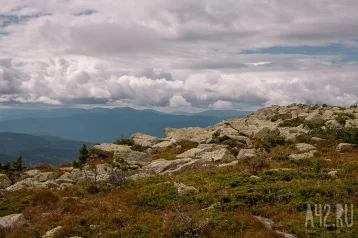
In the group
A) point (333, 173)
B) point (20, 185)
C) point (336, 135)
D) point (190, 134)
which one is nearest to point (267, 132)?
point (336, 135)

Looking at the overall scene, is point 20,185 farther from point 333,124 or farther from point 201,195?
point 333,124

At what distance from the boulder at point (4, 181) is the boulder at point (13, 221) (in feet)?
41.0

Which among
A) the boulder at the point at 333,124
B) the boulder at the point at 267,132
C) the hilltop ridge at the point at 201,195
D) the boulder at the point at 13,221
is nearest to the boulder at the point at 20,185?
the hilltop ridge at the point at 201,195

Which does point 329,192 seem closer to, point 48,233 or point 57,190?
point 48,233

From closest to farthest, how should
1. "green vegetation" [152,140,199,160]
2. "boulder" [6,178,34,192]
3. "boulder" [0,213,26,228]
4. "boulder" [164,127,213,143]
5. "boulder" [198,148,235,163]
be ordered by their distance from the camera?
"boulder" [0,213,26,228], "boulder" [6,178,34,192], "boulder" [198,148,235,163], "green vegetation" [152,140,199,160], "boulder" [164,127,213,143]

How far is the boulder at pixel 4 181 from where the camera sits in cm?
3062

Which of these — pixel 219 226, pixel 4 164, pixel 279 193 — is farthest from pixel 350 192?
pixel 4 164

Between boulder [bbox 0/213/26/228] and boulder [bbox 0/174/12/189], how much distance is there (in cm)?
1248

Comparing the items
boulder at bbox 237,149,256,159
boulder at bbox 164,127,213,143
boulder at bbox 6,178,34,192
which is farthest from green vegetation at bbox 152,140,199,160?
boulder at bbox 6,178,34,192

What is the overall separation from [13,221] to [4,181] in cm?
1452

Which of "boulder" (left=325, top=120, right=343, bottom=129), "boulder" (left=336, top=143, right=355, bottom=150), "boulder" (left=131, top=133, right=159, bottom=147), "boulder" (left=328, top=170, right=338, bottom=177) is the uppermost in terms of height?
"boulder" (left=325, top=120, right=343, bottom=129)

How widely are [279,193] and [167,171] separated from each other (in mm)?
12734

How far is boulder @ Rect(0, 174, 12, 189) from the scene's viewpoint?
30.6 metres

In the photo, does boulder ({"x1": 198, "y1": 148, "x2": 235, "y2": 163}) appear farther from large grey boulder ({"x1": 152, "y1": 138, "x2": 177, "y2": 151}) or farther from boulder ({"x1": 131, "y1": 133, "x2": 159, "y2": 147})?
boulder ({"x1": 131, "y1": 133, "x2": 159, "y2": 147})
